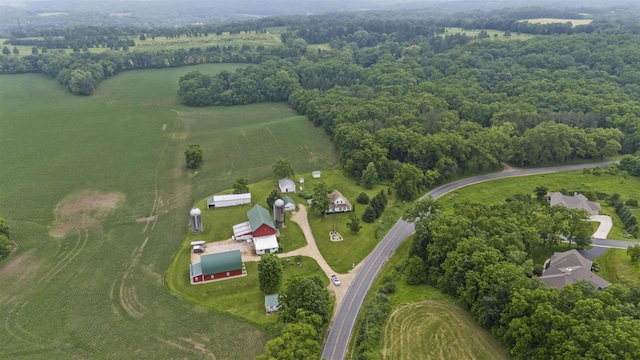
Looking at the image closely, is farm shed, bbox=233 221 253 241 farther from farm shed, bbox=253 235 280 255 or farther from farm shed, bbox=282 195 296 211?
farm shed, bbox=282 195 296 211

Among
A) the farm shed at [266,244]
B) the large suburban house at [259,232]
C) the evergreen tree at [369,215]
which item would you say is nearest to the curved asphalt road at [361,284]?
the evergreen tree at [369,215]

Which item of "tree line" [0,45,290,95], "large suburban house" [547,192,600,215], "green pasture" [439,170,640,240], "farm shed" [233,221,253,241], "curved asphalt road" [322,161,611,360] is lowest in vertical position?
"curved asphalt road" [322,161,611,360]

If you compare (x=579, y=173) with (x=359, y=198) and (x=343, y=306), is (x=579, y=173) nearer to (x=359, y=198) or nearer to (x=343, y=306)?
(x=359, y=198)

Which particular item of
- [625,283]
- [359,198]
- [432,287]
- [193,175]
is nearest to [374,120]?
[359,198]

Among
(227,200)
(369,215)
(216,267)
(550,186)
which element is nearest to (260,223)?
(216,267)

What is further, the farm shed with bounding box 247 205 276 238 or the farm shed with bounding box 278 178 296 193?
the farm shed with bounding box 278 178 296 193

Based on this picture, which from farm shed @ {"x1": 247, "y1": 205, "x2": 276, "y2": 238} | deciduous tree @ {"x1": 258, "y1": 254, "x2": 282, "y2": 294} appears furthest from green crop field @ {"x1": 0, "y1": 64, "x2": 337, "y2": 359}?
farm shed @ {"x1": 247, "y1": 205, "x2": 276, "y2": 238}
